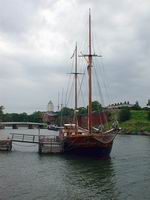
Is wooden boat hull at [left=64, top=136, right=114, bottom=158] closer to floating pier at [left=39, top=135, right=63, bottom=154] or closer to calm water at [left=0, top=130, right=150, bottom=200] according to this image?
calm water at [left=0, top=130, right=150, bottom=200]

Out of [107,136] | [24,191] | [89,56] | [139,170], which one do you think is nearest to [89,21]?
[89,56]

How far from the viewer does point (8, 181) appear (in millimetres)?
44094

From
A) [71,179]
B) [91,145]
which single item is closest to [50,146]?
[91,145]

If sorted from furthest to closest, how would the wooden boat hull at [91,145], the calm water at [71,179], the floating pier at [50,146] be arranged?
1. the floating pier at [50,146]
2. the wooden boat hull at [91,145]
3. the calm water at [71,179]

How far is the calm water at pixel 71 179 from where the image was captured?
125ft

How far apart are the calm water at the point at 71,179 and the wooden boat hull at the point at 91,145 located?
260cm

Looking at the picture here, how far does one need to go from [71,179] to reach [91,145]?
21.8 meters

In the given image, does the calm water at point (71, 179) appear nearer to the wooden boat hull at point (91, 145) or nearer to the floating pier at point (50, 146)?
the wooden boat hull at point (91, 145)

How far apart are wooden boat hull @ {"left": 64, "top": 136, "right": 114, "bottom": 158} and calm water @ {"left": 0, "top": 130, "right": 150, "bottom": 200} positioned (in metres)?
2.60

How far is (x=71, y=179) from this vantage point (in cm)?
4666

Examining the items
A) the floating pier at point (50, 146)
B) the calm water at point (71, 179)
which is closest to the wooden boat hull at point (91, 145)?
the calm water at point (71, 179)

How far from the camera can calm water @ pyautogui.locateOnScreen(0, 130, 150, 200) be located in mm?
37969

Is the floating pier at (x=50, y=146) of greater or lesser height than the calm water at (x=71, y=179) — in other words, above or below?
above

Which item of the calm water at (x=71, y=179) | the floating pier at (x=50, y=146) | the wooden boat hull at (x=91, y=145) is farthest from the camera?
the floating pier at (x=50, y=146)
